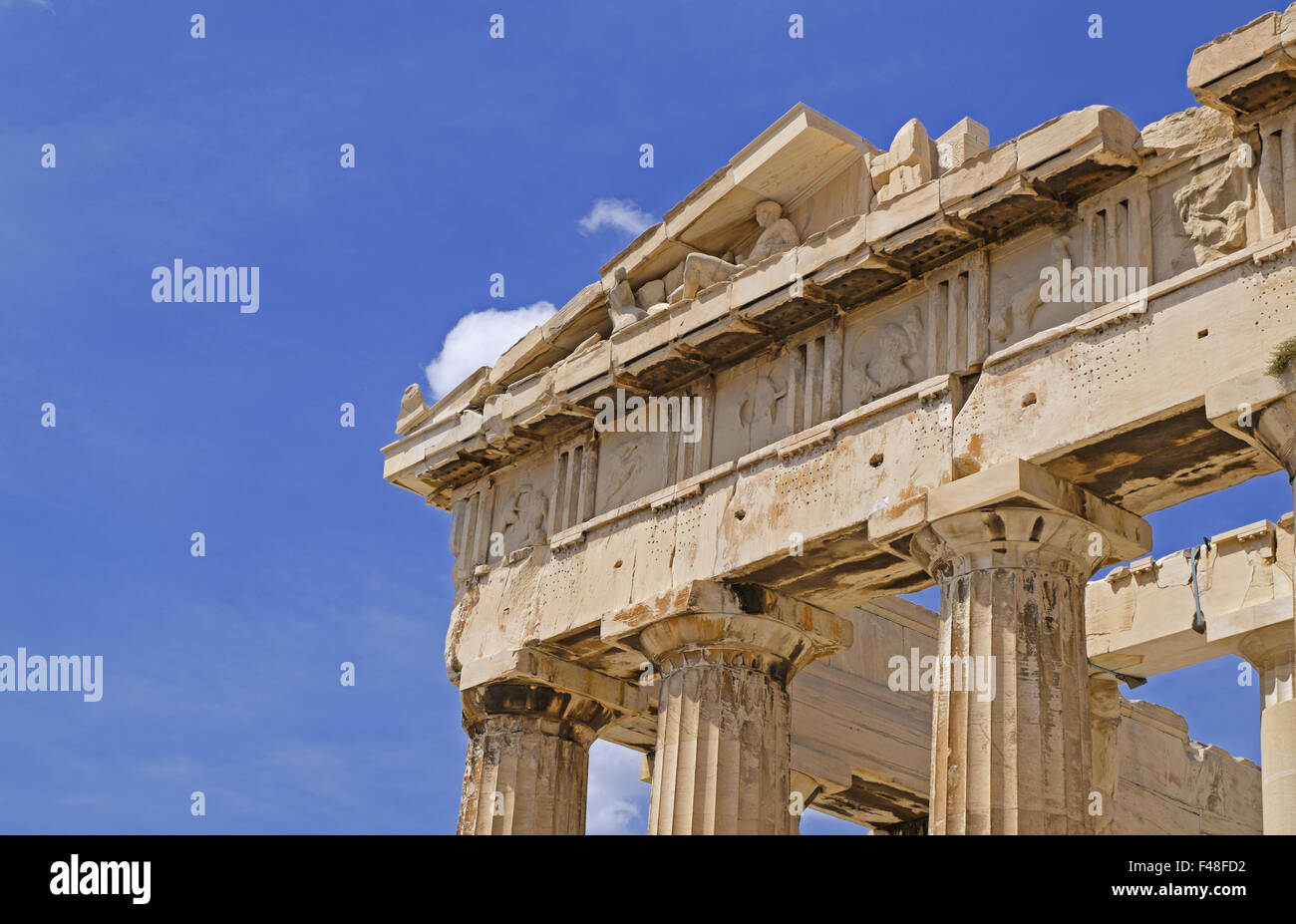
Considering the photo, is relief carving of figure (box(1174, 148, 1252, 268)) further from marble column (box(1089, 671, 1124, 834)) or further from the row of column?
marble column (box(1089, 671, 1124, 834))

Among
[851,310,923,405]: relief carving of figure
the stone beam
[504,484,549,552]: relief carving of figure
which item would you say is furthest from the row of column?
[504,484,549,552]: relief carving of figure

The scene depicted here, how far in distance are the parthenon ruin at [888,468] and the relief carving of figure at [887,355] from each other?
4 centimetres

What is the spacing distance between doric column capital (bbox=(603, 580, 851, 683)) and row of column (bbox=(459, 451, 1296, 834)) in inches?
0.8

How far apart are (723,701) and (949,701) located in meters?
3.61

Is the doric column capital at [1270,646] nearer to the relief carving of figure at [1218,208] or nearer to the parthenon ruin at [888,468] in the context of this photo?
the parthenon ruin at [888,468]

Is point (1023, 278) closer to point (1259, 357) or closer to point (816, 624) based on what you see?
point (1259, 357)

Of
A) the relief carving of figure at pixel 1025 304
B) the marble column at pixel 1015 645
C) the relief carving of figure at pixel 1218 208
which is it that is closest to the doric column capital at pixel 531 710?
the marble column at pixel 1015 645

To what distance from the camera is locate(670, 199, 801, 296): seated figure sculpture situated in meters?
20.5

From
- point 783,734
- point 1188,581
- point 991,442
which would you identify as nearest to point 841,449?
point 991,442

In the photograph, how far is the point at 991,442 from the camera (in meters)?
17.1

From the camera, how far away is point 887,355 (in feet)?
61.3

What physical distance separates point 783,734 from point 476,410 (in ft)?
19.9
